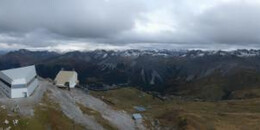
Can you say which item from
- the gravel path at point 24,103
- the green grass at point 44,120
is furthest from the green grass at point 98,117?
the gravel path at point 24,103

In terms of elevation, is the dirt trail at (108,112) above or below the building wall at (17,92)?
below

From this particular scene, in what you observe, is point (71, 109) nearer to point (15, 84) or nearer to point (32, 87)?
point (15, 84)

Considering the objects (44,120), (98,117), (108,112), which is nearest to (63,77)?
(108,112)

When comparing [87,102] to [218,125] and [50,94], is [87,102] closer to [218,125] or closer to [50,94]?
[50,94]

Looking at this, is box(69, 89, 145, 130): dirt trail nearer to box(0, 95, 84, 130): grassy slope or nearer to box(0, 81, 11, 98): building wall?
box(0, 95, 84, 130): grassy slope

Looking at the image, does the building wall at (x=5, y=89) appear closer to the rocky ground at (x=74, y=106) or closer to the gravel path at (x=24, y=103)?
the gravel path at (x=24, y=103)

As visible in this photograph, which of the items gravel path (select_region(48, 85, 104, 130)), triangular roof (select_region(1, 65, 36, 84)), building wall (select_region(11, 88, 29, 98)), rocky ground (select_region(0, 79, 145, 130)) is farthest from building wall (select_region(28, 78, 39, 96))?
gravel path (select_region(48, 85, 104, 130))

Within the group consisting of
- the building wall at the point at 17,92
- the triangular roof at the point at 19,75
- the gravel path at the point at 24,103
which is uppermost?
the triangular roof at the point at 19,75

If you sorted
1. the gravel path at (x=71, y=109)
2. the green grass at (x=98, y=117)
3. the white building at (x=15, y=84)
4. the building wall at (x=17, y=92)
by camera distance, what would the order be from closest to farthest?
1. the gravel path at (x=71, y=109)
2. the green grass at (x=98, y=117)
3. the building wall at (x=17, y=92)
4. the white building at (x=15, y=84)
